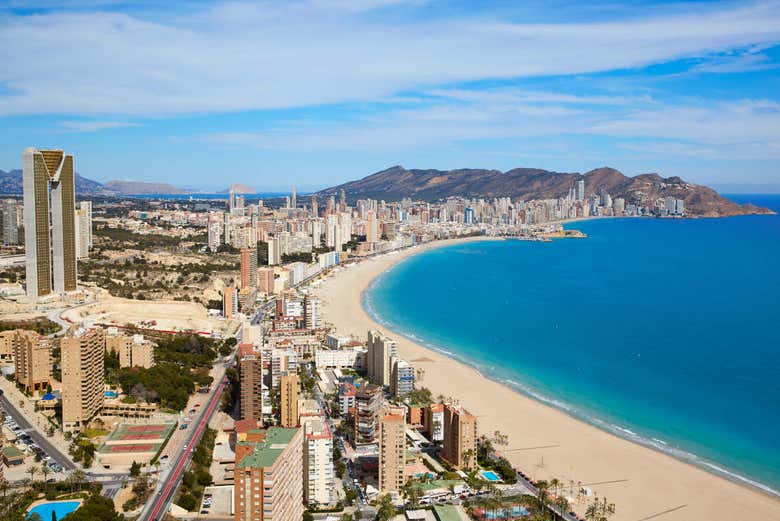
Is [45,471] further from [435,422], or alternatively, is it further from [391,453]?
[435,422]

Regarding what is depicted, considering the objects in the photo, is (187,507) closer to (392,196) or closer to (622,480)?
(622,480)

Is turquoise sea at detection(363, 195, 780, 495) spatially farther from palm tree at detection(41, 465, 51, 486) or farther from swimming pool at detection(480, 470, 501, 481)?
palm tree at detection(41, 465, 51, 486)

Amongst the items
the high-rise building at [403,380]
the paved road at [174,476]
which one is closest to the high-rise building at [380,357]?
the high-rise building at [403,380]

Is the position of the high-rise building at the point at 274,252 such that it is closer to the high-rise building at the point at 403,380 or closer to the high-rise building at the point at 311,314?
the high-rise building at the point at 311,314

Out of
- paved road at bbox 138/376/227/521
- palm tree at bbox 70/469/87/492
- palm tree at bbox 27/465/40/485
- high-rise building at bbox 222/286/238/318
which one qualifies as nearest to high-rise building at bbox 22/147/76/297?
high-rise building at bbox 222/286/238/318

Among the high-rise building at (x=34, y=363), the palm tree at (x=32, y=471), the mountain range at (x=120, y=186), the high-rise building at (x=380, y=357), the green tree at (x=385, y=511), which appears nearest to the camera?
the green tree at (x=385, y=511)

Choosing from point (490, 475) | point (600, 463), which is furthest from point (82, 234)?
point (600, 463)

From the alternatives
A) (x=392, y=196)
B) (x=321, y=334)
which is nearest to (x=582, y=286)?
(x=321, y=334)
